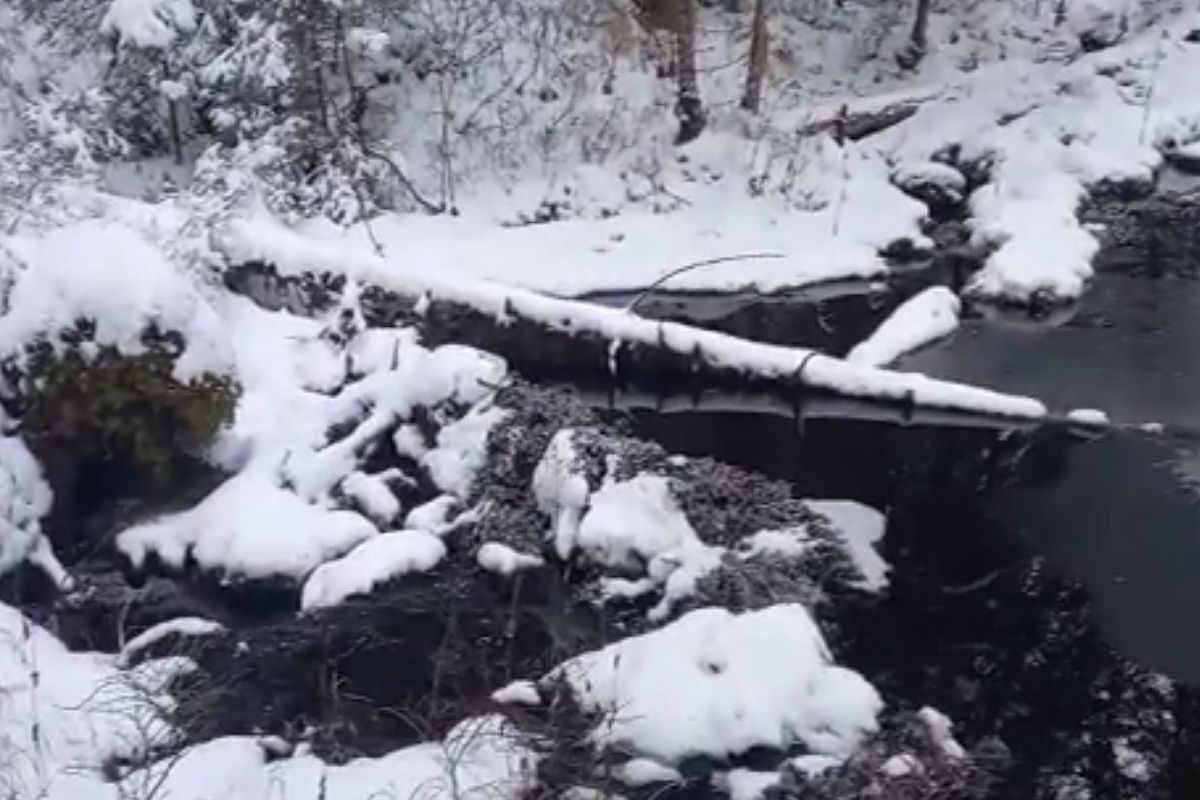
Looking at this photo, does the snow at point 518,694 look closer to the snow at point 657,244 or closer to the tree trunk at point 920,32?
the snow at point 657,244

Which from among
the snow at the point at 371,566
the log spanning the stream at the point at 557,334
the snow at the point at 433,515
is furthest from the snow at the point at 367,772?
the log spanning the stream at the point at 557,334

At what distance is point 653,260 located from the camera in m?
14.3

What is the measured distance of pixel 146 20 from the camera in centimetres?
1383

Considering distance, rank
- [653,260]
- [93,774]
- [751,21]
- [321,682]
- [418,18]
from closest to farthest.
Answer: [93,774]
[321,682]
[653,260]
[418,18]
[751,21]

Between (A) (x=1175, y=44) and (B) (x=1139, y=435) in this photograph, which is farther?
(A) (x=1175, y=44)

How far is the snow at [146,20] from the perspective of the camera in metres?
13.8

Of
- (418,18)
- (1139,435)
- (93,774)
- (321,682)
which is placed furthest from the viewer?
(418,18)

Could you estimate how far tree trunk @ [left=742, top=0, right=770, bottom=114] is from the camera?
15.6m

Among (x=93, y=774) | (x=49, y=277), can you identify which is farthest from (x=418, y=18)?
(x=93, y=774)

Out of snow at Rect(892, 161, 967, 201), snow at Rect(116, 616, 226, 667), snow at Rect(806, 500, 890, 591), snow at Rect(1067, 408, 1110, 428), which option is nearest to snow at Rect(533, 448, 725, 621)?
snow at Rect(806, 500, 890, 591)

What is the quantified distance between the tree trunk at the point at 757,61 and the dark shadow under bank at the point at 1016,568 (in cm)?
451

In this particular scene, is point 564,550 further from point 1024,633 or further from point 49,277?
point 49,277

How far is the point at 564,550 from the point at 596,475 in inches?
23.0

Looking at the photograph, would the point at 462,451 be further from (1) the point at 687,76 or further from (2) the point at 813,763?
(1) the point at 687,76
